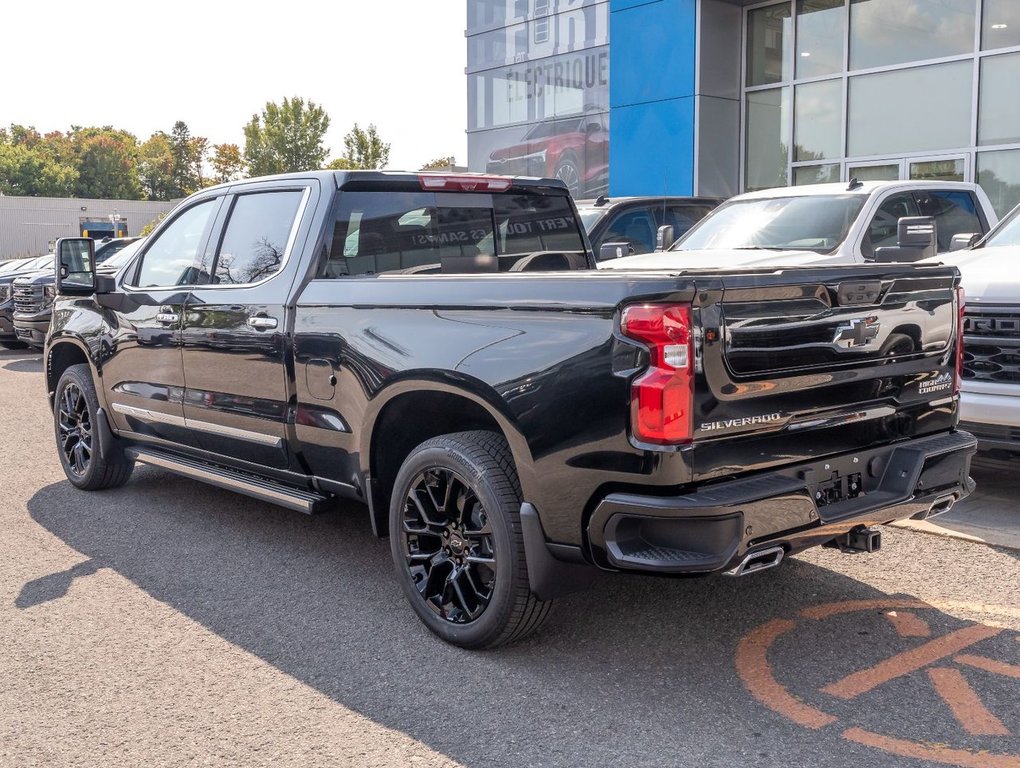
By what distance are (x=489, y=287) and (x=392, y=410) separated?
2.61 feet

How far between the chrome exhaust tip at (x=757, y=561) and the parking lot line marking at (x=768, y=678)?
0.47 metres

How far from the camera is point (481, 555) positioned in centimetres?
398

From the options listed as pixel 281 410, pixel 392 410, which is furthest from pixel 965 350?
pixel 281 410

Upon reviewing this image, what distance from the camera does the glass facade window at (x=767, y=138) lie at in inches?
714

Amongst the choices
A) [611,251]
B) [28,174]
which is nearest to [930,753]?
[611,251]

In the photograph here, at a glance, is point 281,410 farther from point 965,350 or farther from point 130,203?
point 130,203

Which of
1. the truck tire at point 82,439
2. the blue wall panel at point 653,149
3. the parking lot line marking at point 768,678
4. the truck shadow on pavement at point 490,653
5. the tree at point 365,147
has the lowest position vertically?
the truck shadow on pavement at point 490,653

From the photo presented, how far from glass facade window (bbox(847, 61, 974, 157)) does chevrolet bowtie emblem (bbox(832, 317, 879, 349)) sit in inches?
515

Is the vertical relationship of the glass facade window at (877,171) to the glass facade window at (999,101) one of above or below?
below

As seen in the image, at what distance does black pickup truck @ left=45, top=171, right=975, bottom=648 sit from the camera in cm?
337

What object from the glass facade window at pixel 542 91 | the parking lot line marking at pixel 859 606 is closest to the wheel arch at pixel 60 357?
the parking lot line marking at pixel 859 606

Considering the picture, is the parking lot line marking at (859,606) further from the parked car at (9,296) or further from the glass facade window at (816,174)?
the parked car at (9,296)

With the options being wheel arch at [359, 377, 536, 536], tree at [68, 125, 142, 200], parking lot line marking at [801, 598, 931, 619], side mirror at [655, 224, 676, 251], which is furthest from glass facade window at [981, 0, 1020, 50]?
tree at [68, 125, 142, 200]

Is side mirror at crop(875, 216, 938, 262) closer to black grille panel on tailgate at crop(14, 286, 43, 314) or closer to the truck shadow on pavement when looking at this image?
the truck shadow on pavement
